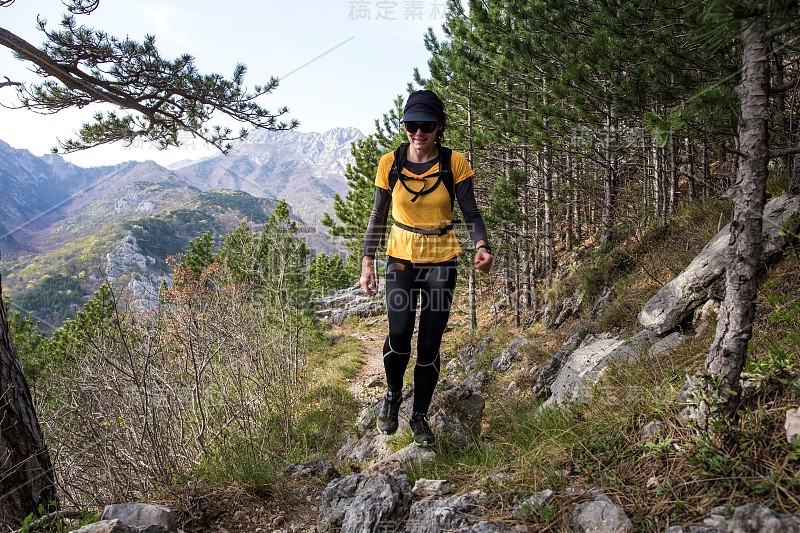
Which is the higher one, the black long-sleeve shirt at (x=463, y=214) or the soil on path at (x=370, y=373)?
the black long-sleeve shirt at (x=463, y=214)

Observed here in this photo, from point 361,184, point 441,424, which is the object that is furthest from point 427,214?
point 361,184

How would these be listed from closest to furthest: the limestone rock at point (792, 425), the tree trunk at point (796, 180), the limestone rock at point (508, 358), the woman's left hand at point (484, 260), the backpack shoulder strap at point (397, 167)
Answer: the limestone rock at point (792, 425) → the woman's left hand at point (484, 260) → the backpack shoulder strap at point (397, 167) → the tree trunk at point (796, 180) → the limestone rock at point (508, 358)

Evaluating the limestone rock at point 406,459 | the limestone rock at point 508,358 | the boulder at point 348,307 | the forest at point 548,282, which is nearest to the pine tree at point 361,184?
the boulder at point 348,307

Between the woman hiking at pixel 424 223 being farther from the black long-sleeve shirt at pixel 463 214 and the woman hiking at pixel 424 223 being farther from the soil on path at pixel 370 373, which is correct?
the soil on path at pixel 370 373

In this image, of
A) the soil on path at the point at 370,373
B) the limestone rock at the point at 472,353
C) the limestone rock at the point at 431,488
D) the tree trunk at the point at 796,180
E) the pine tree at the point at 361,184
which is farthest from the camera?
the pine tree at the point at 361,184

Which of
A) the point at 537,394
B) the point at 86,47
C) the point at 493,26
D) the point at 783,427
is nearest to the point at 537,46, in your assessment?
the point at 493,26

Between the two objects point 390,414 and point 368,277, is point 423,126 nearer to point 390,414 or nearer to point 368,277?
point 368,277

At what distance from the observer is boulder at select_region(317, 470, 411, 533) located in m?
2.12

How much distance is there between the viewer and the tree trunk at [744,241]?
1.69 meters

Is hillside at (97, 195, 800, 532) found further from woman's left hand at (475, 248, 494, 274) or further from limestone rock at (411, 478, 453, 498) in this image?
woman's left hand at (475, 248, 494, 274)

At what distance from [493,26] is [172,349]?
7212 mm

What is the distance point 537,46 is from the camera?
23.1 feet

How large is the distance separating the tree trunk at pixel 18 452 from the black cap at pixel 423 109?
282 cm

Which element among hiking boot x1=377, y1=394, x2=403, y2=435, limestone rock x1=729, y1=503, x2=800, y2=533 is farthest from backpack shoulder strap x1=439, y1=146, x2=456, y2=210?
limestone rock x1=729, y1=503, x2=800, y2=533
